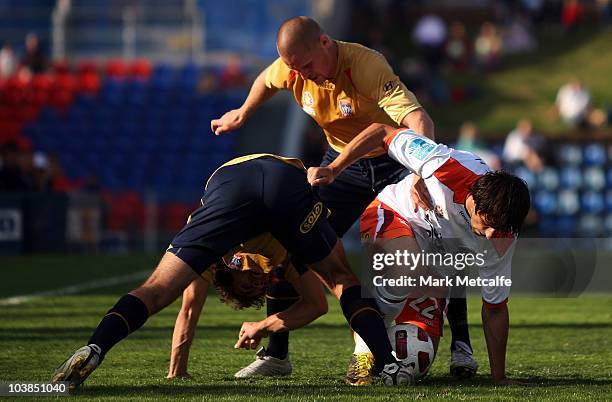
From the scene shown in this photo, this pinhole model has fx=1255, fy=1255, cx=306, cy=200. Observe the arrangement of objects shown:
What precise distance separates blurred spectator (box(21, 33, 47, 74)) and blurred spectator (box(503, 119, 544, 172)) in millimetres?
9523

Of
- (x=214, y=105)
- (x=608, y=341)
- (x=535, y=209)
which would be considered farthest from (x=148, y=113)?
(x=608, y=341)

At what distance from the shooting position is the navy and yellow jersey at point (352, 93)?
736 centimetres

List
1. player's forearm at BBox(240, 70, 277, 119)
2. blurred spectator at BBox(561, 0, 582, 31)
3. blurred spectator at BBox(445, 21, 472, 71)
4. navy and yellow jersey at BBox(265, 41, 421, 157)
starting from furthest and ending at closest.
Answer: blurred spectator at BBox(561, 0, 582, 31) < blurred spectator at BBox(445, 21, 472, 71) < player's forearm at BBox(240, 70, 277, 119) < navy and yellow jersey at BBox(265, 41, 421, 157)

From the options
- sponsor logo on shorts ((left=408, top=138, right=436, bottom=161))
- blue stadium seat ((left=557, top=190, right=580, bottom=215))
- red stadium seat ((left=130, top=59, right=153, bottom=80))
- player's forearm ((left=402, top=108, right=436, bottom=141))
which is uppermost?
red stadium seat ((left=130, top=59, right=153, bottom=80))

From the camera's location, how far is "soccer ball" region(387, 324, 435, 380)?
21.4ft

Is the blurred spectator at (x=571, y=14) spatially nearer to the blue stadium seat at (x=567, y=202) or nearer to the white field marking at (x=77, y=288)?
the blue stadium seat at (x=567, y=202)

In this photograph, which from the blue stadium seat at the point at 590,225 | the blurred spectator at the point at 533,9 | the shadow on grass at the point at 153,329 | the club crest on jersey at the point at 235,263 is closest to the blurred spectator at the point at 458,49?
the blurred spectator at the point at 533,9

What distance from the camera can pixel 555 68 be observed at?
2773 centimetres

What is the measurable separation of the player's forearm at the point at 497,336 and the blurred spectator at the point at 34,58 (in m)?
19.6

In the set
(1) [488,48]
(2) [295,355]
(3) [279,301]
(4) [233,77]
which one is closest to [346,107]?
(3) [279,301]

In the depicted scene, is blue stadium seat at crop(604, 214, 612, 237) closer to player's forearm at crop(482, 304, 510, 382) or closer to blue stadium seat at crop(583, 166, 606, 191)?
blue stadium seat at crop(583, 166, 606, 191)

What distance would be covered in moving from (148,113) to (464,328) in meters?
17.7

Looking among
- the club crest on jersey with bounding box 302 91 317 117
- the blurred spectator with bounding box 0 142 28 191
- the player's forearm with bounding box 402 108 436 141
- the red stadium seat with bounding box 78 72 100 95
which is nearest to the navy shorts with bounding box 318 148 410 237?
the club crest on jersey with bounding box 302 91 317 117

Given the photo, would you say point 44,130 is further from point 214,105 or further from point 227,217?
point 227,217
